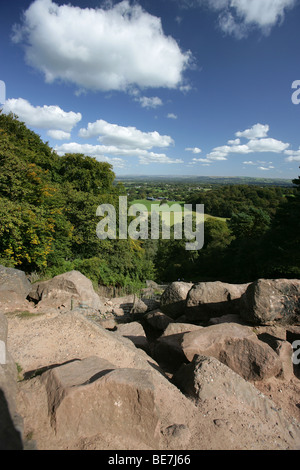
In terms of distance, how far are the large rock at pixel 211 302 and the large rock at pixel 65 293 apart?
5491mm

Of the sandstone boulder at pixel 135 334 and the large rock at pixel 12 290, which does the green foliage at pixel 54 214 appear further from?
the sandstone boulder at pixel 135 334

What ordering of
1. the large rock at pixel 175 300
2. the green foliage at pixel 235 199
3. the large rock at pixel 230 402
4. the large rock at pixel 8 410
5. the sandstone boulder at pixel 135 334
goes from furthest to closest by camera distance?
the green foliage at pixel 235 199 < the large rock at pixel 175 300 < the sandstone boulder at pixel 135 334 < the large rock at pixel 230 402 < the large rock at pixel 8 410

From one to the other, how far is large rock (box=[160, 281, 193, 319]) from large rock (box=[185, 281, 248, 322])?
1099 mm

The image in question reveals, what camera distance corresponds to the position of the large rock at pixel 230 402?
4.68 m

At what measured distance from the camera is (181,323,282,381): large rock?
668 centimetres

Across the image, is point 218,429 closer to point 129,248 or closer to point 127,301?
point 127,301

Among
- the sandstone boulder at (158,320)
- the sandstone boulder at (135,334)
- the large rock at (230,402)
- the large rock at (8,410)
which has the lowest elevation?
the sandstone boulder at (158,320)

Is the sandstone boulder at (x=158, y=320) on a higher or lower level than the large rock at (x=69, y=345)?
lower

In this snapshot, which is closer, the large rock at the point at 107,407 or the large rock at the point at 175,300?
the large rock at the point at 107,407

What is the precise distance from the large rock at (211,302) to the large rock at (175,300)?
110 centimetres

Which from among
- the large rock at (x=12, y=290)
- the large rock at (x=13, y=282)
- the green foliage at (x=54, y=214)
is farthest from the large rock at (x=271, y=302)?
the green foliage at (x=54, y=214)

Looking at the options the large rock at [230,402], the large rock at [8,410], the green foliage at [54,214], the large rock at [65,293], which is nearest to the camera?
the large rock at [8,410]

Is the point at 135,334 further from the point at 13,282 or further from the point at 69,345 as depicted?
the point at 13,282

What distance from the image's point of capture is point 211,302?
33.9ft
